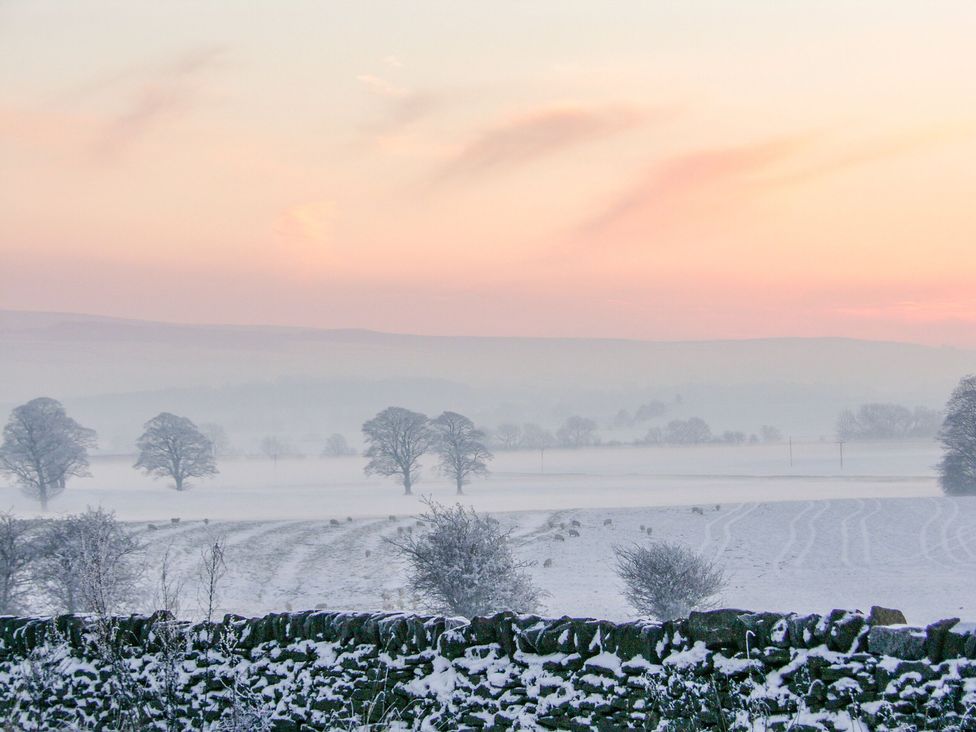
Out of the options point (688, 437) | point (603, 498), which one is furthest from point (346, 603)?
point (688, 437)

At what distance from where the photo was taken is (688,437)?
7160 inches

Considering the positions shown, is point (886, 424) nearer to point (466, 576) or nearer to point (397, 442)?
point (397, 442)

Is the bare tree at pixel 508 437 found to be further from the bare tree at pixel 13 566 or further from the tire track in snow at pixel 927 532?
the bare tree at pixel 13 566

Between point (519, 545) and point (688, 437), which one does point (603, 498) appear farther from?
point (688, 437)

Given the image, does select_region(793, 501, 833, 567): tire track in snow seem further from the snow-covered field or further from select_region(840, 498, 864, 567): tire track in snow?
select_region(840, 498, 864, 567): tire track in snow

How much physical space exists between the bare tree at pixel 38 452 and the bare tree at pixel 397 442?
26964 mm

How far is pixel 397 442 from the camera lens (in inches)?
→ 3861

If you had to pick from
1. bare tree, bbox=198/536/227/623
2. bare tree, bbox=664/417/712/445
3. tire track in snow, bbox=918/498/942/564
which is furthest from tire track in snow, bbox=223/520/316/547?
bare tree, bbox=664/417/712/445

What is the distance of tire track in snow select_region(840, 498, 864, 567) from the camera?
46344 millimetres

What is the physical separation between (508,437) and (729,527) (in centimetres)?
12614

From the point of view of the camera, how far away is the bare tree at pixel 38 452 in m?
88.3

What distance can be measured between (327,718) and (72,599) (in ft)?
105

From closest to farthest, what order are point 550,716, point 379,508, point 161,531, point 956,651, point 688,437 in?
1. point 956,651
2. point 550,716
3. point 161,531
4. point 379,508
5. point 688,437

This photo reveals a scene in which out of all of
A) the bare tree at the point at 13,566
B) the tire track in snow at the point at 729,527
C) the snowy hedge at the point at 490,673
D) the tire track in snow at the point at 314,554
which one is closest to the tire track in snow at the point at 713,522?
the tire track in snow at the point at 729,527
